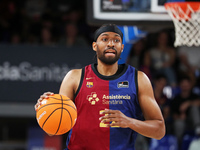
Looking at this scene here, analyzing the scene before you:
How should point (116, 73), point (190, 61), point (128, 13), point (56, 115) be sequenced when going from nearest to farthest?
point (56, 115)
point (116, 73)
point (128, 13)
point (190, 61)

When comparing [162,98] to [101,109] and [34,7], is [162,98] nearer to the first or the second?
[34,7]

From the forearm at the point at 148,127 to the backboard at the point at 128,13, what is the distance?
6.84ft

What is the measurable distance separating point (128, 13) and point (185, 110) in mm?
3639

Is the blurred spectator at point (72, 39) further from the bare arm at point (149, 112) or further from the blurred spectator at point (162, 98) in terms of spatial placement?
the bare arm at point (149, 112)

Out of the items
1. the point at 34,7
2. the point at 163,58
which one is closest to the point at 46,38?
the point at 34,7

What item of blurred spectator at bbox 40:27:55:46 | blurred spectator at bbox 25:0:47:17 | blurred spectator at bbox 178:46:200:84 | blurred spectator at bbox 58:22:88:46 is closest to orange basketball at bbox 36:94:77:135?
blurred spectator at bbox 58:22:88:46

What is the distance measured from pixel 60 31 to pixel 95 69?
5.90 meters

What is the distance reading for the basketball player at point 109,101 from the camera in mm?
4051

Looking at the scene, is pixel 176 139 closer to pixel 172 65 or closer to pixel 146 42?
pixel 172 65

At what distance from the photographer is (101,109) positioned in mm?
4066

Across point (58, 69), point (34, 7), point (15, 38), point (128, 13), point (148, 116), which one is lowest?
point (58, 69)

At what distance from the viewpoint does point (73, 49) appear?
29.3ft

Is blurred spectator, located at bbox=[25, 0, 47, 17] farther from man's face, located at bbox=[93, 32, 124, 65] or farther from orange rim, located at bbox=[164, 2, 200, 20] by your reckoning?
man's face, located at bbox=[93, 32, 124, 65]

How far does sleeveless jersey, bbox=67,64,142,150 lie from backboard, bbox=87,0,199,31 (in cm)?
176
